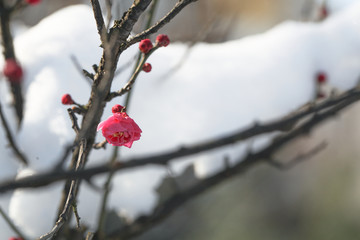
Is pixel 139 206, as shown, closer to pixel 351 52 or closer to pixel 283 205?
pixel 351 52

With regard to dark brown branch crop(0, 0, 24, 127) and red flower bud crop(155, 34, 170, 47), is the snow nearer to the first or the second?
dark brown branch crop(0, 0, 24, 127)

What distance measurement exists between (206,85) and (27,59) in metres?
0.52

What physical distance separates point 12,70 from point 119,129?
1.75 feet

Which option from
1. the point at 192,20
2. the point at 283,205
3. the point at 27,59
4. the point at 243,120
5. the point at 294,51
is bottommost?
the point at 283,205

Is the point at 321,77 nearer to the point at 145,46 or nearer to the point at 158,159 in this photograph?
the point at 145,46

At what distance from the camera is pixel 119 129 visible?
24.3 inches

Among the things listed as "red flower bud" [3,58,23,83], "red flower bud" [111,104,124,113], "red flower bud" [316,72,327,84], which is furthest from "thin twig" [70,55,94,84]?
"red flower bud" [316,72,327,84]

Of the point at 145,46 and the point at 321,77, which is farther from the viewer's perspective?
the point at 321,77

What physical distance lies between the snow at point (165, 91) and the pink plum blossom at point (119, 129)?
0.78 feet

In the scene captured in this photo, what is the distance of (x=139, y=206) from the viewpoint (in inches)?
43.2

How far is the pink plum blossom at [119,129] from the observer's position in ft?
2.05

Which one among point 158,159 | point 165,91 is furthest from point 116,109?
point 165,91

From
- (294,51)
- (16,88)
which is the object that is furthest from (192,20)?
(16,88)

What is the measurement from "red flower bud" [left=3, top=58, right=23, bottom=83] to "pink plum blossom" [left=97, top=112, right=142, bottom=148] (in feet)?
1.59
